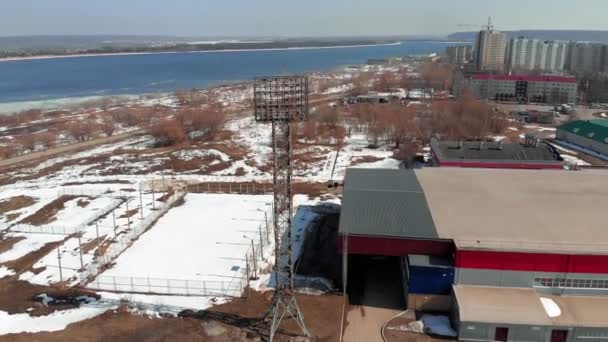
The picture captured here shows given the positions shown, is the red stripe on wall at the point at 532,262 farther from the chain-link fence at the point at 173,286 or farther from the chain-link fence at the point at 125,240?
the chain-link fence at the point at 125,240

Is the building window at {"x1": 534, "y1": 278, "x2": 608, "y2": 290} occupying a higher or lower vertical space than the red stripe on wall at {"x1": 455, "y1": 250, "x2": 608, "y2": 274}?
lower

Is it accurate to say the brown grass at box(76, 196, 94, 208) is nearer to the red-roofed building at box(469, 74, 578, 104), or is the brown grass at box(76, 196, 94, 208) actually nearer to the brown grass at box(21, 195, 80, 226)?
the brown grass at box(21, 195, 80, 226)

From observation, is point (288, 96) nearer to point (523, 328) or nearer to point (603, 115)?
point (523, 328)

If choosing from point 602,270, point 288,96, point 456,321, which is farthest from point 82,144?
point 602,270

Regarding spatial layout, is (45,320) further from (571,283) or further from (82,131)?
(82,131)

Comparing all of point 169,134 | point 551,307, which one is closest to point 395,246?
point 551,307

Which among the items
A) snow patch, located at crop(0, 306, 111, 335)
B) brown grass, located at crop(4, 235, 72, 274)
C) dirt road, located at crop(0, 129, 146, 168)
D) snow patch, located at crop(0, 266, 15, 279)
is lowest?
snow patch, located at crop(0, 306, 111, 335)

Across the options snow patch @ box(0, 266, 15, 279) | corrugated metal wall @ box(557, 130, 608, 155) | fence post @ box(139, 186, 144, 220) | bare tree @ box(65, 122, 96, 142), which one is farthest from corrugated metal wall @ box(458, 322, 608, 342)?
bare tree @ box(65, 122, 96, 142)
